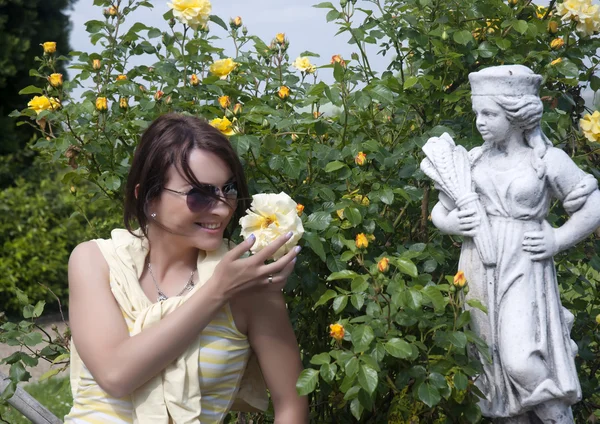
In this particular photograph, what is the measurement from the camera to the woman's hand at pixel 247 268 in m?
2.12

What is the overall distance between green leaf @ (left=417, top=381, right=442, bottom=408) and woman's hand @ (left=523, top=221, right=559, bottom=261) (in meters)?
0.41

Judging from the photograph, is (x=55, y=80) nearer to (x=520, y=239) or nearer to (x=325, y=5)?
(x=325, y=5)

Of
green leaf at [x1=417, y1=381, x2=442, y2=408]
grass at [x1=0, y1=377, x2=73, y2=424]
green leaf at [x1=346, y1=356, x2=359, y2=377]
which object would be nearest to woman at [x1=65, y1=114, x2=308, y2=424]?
green leaf at [x1=346, y1=356, x2=359, y2=377]

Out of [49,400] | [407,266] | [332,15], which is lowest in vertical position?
[49,400]

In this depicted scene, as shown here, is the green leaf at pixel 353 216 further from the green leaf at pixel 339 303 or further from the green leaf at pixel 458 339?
the green leaf at pixel 458 339

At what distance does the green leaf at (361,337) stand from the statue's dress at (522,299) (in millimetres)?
295

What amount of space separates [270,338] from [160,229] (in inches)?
16.7

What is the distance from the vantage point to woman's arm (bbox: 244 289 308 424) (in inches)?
92.7

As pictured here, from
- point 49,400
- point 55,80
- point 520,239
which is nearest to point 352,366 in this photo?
point 520,239

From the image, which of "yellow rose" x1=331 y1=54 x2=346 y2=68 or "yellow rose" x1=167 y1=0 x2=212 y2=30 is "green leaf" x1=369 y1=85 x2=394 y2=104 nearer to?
"yellow rose" x1=331 y1=54 x2=346 y2=68

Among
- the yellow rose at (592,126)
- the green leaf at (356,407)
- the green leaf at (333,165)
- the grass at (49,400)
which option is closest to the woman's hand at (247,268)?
the green leaf at (356,407)

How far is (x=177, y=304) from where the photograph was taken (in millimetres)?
2312

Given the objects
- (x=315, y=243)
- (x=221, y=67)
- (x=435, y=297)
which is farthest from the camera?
(x=221, y=67)

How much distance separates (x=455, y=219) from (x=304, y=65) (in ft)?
4.13
